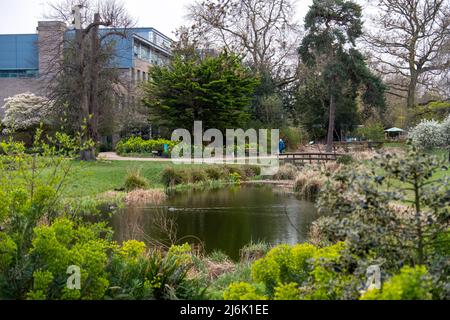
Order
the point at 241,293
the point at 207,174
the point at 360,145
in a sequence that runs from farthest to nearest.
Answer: the point at 360,145 < the point at 207,174 < the point at 241,293

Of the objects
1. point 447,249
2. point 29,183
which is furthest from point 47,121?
point 447,249

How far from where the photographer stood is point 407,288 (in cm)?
250

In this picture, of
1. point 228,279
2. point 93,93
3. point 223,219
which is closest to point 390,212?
point 228,279

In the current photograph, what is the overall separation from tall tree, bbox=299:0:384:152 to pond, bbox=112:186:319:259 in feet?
52.9

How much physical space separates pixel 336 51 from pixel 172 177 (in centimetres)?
1703

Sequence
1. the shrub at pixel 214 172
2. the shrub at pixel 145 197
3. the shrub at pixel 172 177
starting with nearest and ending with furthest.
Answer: the shrub at pixel 145 197 < the shrub at pixel 172 177 < the shrub at pixel 214 172

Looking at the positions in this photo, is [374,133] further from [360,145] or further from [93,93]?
[93,93]

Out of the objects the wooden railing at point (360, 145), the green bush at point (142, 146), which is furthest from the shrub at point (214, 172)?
the wooden railing at point (360, 145)

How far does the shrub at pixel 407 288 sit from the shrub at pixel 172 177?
15922 millimetres

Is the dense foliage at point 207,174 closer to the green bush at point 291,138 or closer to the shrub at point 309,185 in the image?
the shrub at point 309,185

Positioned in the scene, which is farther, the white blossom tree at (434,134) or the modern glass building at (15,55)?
the modern glass building at (15,55)

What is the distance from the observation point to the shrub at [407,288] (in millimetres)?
2449

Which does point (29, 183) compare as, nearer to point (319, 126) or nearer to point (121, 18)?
point (121, 18)

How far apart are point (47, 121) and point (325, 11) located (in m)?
17.5
